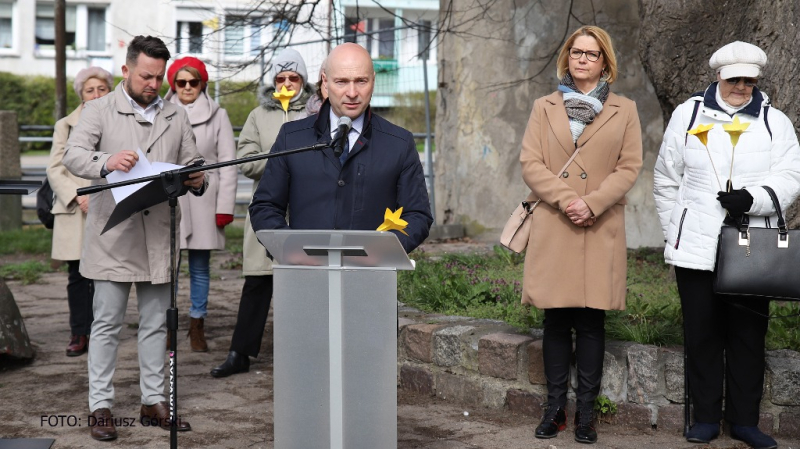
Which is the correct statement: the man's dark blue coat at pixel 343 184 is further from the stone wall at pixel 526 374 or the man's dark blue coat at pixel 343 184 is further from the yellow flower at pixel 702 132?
the stone wall at pixel 526 374

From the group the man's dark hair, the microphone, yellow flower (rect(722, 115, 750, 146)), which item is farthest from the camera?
the man's dark hair

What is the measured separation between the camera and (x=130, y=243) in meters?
5.42

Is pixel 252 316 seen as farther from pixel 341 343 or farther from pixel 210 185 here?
pixel 341 343

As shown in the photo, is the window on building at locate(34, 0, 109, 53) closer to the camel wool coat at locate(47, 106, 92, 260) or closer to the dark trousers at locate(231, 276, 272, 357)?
the camel wool coat at locate(47, 106, 92, 260)

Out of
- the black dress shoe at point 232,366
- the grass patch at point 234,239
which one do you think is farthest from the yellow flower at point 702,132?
the grass patch at point 234,239

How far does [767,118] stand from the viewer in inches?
203

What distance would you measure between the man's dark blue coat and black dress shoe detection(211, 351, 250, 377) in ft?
7.90

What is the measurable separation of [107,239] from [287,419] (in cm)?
202

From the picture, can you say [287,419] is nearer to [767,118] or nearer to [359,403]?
[359,403]

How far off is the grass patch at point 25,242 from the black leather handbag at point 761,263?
9.40 m

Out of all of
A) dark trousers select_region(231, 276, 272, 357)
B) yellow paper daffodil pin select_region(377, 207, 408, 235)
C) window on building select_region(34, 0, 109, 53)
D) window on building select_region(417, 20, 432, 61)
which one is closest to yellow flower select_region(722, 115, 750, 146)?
yellow paper daffodil pin select_region(377, 207, 408, 235)

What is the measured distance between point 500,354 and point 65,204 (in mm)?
3498

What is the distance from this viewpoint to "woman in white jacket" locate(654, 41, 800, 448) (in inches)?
200

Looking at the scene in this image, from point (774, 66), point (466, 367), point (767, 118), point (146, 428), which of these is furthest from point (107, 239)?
point (774, 66)
